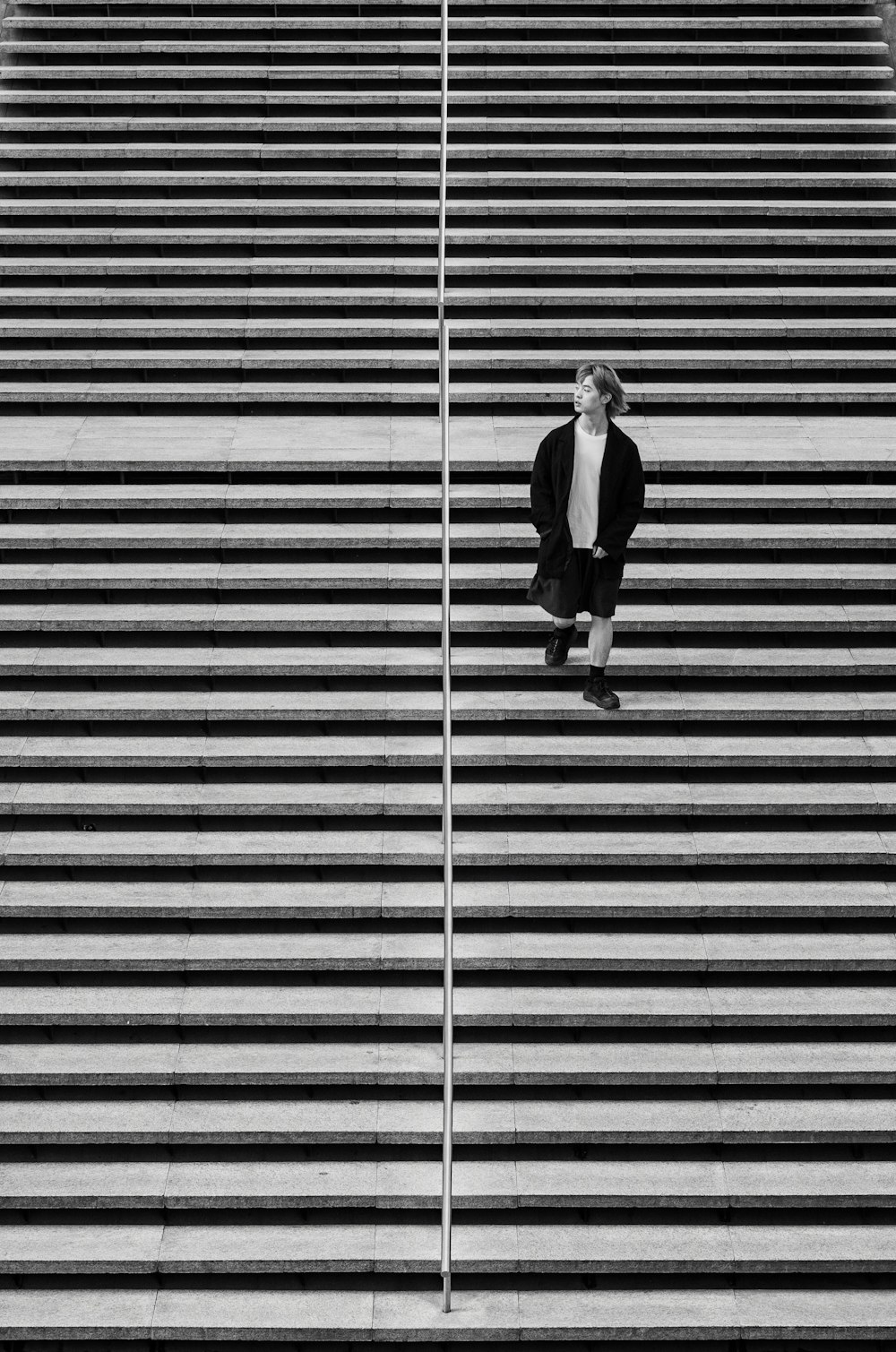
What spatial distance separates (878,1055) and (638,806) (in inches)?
53.6

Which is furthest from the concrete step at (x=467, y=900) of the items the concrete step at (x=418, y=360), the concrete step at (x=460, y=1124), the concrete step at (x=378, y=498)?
the concrete step at (x=418, y=360)

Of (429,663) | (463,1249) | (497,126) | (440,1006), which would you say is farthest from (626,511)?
(497,126)

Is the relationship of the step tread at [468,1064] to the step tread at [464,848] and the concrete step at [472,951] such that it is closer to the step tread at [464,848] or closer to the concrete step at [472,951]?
the concrete step at [472,951]

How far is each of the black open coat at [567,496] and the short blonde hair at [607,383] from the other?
0.08 m

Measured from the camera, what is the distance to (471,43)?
30.6ft

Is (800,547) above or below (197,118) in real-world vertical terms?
below

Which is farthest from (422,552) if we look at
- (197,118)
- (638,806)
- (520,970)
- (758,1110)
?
(197,118)

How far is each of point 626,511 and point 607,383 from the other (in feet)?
1.76

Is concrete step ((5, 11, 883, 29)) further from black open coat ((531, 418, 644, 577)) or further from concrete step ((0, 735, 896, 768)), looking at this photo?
concrete step ((0, 735, 896, 768))

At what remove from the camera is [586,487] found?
21.4ft

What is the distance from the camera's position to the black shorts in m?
6.50

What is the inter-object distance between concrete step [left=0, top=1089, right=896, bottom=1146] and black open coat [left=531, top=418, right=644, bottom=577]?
7.19 ft

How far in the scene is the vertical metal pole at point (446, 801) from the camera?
5371 mm

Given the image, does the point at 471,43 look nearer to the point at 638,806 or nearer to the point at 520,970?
the point at 638,806
